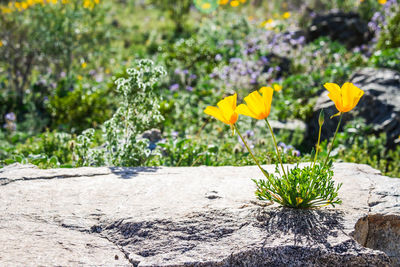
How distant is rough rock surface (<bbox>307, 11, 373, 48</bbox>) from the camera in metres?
8.75

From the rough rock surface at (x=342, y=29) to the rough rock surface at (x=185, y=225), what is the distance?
256 inches

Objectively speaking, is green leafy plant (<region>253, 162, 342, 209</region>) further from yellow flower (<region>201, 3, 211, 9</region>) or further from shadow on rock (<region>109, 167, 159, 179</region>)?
yellow flower (<region>201, 3, 211, 9</region>)

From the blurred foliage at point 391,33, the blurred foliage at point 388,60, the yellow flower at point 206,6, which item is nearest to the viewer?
the blurred foliage at point 388,60

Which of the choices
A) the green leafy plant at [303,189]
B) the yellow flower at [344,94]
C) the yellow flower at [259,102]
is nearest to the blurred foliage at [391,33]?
the yellow flower at [344,94]

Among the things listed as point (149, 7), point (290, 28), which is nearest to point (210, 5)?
point (149, 7)

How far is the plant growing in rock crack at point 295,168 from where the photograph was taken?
2254 mm

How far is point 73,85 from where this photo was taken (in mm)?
6750

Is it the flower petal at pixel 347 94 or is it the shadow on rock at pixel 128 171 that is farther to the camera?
the shadow on rock at pixel 128 171

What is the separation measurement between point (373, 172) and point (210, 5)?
10.9 m

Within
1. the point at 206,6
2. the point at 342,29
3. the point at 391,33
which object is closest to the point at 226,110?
the point at 391,33

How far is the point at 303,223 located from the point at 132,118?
2.00m

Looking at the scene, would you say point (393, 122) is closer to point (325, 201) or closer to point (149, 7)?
point (325, 201)

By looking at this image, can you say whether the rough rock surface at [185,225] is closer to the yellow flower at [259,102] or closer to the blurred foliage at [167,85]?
the yellow flower at [259,102]

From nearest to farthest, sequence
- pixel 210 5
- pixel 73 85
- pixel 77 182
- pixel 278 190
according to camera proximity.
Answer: pixel 278 190 < pixel 77 182 < pixel 73 85 < pixel 210 5
